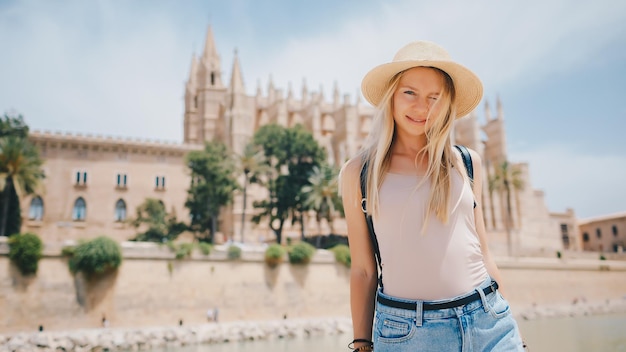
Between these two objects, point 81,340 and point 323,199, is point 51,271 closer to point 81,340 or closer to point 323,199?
point 81,340

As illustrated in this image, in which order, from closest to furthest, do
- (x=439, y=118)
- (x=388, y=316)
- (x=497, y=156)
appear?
(x=388, y=316) → (x=439, y=118) → (x=497, y=156)

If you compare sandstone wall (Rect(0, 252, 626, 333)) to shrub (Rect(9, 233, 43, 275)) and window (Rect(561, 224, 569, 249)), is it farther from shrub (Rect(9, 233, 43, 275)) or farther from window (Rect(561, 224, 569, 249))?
window (Rect(561, 224, 569, 249))

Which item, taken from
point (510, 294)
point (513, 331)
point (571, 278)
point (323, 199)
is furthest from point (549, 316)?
point (513, 331)

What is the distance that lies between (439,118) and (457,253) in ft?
1.80

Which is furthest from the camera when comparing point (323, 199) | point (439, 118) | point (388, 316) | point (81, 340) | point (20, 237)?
point (323, 199)

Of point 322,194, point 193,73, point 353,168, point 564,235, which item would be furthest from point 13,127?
point 564,235

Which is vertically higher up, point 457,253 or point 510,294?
point 457,253

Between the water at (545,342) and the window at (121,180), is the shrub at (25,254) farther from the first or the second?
the window at (121,180)

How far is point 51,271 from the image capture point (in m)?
21.3

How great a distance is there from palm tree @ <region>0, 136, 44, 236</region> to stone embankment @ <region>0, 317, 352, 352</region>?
10.6 meters

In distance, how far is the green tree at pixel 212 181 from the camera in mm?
32625

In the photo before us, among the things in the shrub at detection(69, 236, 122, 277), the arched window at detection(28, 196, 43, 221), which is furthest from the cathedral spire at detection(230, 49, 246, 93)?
the shrub at detection(69, 236, 122, 277)

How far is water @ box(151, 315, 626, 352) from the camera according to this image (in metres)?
18.9

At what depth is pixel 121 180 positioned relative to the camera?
39.5 m
